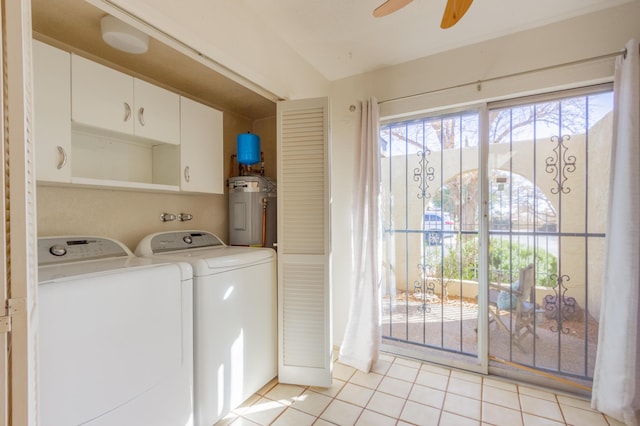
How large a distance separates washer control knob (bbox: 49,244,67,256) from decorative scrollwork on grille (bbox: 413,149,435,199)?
246 centimetres

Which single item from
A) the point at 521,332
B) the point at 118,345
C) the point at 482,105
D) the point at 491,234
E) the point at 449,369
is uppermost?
the point at 482,105

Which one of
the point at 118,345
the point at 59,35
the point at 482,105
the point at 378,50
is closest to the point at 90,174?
the point at 59,35

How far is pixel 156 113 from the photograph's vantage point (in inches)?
69.0

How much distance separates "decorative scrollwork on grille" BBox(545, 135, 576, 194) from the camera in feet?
6.55

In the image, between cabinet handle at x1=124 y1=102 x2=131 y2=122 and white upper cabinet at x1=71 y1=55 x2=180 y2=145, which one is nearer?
white upper cabinet at x1=71 y1=55 x2=180 y2=145

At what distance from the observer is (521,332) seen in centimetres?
218

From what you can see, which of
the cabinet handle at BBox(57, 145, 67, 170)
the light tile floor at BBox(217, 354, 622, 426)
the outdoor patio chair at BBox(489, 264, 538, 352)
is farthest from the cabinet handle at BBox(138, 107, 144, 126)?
the outdoor patio chair at BBox(489, 264, 538, 352)

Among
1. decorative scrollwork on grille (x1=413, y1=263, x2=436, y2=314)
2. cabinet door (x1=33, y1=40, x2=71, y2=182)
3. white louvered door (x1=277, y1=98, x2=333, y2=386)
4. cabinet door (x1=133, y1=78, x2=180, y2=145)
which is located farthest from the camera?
decorative scrollwork on grille (x1=413, y1=263, x2=436, y2=314)

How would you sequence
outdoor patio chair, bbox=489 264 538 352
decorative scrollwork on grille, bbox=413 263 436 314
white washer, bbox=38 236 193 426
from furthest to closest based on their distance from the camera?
decorative scrollwork on grille, bbox=413 263 436 314 < outdoor patio chair, bbox=489 264 538 352 < white washer, bbox=38 236 193 426

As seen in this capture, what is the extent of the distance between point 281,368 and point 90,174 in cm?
184

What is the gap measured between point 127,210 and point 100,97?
2.33 feet

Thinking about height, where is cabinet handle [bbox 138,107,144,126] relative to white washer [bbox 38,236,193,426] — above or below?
above

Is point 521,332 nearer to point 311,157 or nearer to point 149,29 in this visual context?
point 311,157

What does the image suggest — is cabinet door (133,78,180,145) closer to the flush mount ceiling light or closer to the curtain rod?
the flush mount ceiling light
